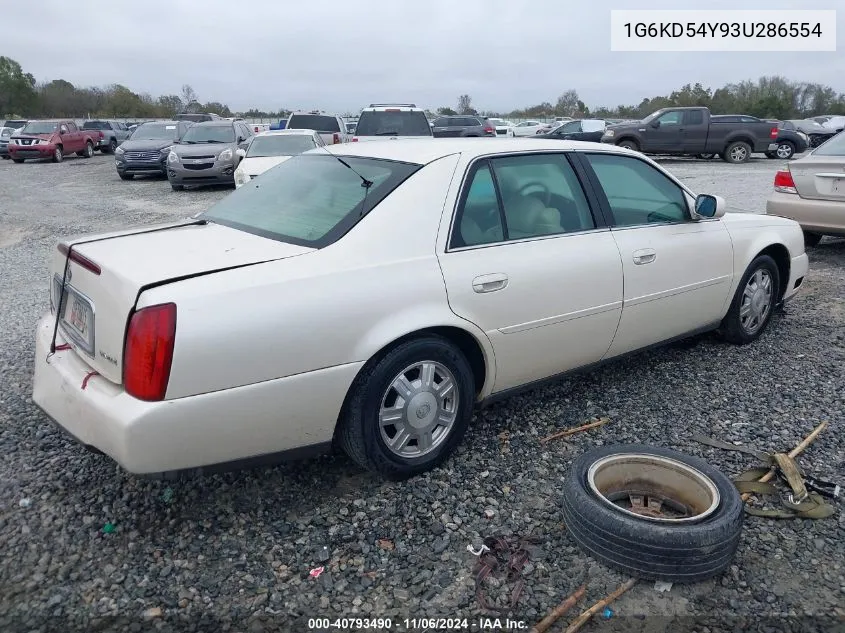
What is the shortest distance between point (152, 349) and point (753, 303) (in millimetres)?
4084

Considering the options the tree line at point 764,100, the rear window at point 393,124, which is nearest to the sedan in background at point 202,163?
the rear window at point 393,124

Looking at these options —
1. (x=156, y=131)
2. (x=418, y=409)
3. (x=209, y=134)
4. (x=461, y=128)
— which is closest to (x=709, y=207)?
(x=418, y=409)

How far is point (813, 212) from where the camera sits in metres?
7.21

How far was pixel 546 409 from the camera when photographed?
3.94 metres

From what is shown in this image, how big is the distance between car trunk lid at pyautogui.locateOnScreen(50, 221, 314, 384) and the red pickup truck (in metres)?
25.6

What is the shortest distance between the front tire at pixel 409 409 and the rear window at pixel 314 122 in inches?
610

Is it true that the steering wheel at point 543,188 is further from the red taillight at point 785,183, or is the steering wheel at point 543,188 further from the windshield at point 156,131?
the windshield at point 156,131

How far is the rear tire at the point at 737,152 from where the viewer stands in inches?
840

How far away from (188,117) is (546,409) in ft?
97.3

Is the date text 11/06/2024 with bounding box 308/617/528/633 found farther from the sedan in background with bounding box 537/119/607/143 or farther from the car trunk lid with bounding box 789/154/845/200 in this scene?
the sedan in background with bounding box 537/119/607/143

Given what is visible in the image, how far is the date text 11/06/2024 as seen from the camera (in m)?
2.32

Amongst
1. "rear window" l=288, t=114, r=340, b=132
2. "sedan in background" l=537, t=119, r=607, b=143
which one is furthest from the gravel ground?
A: "sedan in background" l=537, t=119, r=607, b=143

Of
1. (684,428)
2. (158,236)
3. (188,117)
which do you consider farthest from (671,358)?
(188,117)

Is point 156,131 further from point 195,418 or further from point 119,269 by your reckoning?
point 195,418
